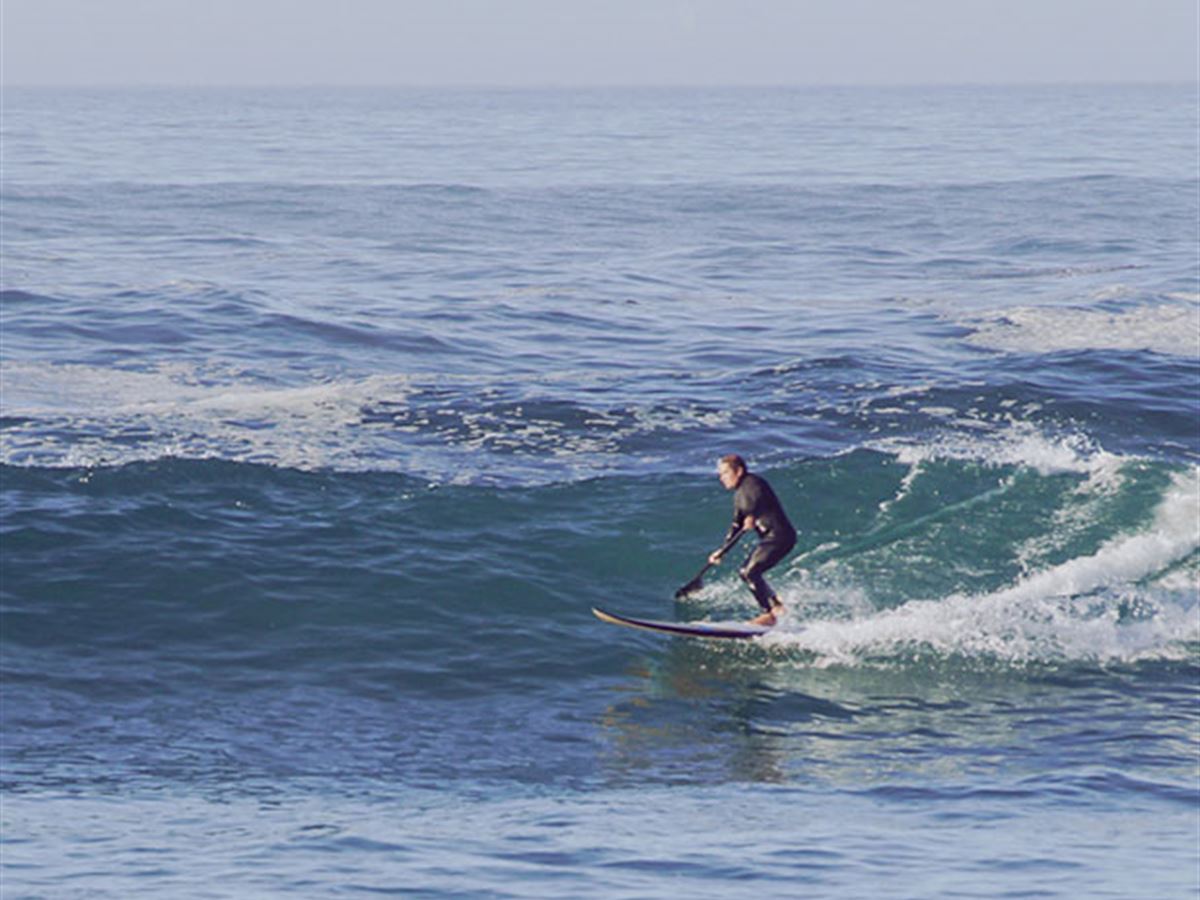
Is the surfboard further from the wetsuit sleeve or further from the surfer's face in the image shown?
the surfer's face

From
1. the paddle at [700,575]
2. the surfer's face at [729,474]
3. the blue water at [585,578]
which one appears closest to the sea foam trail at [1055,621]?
the blue water at [585,578]

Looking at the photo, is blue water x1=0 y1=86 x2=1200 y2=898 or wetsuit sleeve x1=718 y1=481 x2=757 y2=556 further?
wetsuit sleeve x1=718 y1=481 x2=757 y2=556

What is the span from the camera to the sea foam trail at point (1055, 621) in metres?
18.1

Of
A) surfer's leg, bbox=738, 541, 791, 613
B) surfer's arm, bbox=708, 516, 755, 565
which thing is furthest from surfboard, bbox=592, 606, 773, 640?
surfer's arm, bbox=708, 516, 755, 565

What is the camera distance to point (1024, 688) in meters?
17.1

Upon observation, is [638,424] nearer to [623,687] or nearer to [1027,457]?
[1027,457]

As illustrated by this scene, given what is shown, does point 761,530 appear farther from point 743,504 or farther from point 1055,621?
point 1055,621

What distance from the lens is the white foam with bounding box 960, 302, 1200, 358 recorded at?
111 feet

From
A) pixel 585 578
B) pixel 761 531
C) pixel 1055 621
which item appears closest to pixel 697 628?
pixel 761 531

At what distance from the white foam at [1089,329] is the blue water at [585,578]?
20cm

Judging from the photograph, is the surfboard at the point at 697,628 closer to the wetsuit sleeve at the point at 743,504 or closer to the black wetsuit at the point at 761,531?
the black wetsuit at the point at 761,531

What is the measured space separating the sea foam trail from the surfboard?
230mm

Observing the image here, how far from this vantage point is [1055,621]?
18859 mm

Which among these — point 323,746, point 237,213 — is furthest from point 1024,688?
point 237,213
